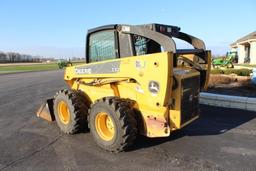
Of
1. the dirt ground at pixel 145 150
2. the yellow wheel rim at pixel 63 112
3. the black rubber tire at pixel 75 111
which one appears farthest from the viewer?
the yellow wheel rim at pixel 63 112

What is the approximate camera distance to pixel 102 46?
5926 millimetres

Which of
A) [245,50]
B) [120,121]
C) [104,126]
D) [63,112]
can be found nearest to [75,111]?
[63,112]

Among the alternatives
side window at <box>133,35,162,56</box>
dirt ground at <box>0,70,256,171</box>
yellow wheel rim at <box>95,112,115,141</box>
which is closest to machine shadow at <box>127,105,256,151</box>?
dirt ground at <box>0,70,256,171</box>

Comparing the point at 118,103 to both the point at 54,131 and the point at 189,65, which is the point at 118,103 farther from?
the point at 54,131

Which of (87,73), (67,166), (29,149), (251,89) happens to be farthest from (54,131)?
(251,89)

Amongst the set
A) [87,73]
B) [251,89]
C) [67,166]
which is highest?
[87,73]

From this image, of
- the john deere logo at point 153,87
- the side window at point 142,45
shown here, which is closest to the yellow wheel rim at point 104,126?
the john deere logo at point 153,87

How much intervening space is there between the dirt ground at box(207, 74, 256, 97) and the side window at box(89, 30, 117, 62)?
591 cm

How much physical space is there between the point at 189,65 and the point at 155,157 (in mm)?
2044

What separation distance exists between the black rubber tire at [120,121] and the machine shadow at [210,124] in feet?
1.12

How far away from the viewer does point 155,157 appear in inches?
189

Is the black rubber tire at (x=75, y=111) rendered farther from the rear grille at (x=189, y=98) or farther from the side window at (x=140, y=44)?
the rear grille at (x=189, y=98)

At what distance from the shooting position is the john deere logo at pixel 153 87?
454 centimetres

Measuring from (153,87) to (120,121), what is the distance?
2.88 feet
